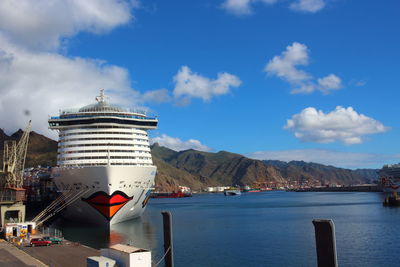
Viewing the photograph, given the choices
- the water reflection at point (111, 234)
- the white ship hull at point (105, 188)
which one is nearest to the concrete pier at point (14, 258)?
the water reflection at point (111, 234)

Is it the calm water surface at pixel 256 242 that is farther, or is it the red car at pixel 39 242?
the calm water surface at pixel 256 242

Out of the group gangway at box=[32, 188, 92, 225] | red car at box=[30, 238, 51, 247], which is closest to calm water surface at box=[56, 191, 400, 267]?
gangway at box=[32, 188, 92, 225]

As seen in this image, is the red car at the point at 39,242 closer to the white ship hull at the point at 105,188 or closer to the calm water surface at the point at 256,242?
the calm water surface at the point at 256,242

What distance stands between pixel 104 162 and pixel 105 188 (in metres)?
5.69

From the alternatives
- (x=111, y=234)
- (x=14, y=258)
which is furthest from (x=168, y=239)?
(x=111, y=234)

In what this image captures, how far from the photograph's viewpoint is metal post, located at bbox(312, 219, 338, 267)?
18.5 meters

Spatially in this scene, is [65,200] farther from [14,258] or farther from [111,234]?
[14,258]

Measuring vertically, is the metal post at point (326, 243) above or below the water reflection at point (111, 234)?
above

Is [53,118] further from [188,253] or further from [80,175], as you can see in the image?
[188,253]

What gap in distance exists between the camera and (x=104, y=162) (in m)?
54.5

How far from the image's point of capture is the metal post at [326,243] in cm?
1847

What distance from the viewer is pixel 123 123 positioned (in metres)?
58.5

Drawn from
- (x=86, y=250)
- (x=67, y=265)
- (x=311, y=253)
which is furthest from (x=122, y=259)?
(x=311, y=253)

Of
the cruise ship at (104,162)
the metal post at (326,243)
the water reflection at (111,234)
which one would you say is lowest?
the water reflection at (111,234)
